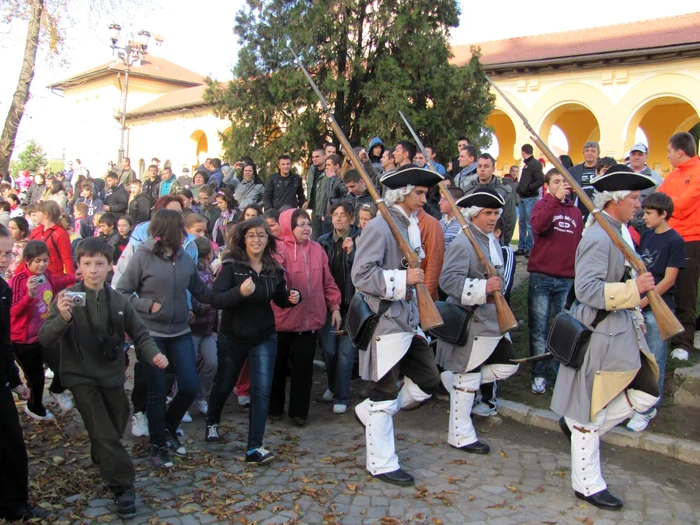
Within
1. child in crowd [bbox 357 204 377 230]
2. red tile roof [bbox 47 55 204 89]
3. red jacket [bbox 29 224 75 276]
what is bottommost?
red jacket [bbox 29 224 75 276]

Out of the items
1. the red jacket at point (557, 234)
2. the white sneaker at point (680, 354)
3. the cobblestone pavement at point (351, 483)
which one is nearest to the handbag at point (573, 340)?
the cobblestone pavement at point (351, 483)

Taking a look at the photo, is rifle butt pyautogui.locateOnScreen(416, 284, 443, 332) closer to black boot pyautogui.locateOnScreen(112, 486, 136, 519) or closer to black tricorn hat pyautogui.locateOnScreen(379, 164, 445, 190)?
black tricorn hat pyautogui.locateOnScreen(379, 164, 445, 190)

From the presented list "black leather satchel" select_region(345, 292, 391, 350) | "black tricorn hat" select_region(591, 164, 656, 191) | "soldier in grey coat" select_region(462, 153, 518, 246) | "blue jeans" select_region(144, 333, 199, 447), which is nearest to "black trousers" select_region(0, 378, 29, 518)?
"blue jeans" select_region(144, 333, 199, 447)

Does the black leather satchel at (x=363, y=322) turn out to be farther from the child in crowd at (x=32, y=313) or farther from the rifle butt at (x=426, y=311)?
the child in crowd at (x=32, y=313)

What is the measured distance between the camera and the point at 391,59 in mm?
10008

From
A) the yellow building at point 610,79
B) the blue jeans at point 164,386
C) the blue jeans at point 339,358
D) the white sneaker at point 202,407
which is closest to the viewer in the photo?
the blue jeans at point 164,386

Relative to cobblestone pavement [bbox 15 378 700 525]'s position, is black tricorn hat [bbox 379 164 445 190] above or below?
above

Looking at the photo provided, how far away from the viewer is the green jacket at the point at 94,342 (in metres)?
4.19

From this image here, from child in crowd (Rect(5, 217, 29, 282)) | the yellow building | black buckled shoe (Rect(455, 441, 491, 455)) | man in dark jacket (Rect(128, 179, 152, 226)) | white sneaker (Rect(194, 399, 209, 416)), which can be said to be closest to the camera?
black buckled shoe (Rect(455, 441, 491, 455))

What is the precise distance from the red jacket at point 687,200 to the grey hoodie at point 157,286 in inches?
201

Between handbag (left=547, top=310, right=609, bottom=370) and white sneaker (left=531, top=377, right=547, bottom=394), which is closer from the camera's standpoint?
handbag (left=547, top=310, right=609, bottom=370)

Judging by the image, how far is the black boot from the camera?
13.5 ft

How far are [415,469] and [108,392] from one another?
7.76ft

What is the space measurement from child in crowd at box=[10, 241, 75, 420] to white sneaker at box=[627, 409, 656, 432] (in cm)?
508
